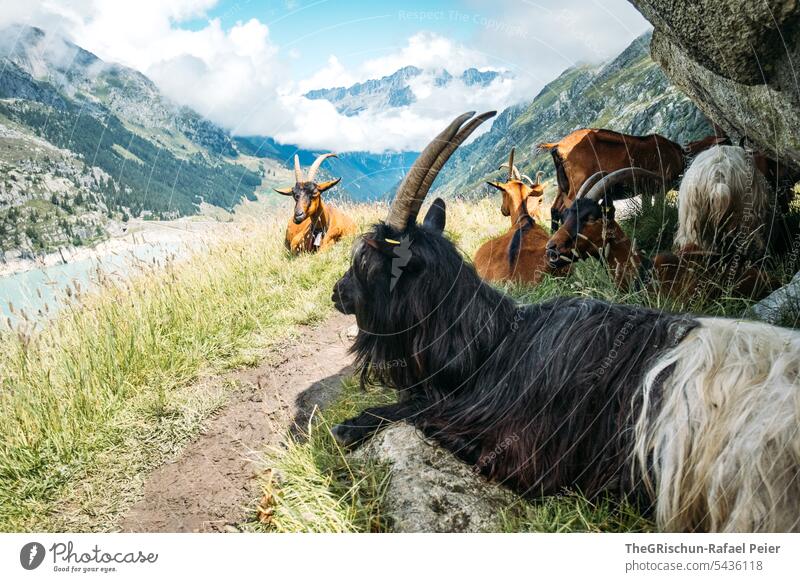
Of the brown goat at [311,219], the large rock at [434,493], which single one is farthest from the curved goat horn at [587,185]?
the brown goat at [311,219]

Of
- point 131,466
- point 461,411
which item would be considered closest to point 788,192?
point 461,411

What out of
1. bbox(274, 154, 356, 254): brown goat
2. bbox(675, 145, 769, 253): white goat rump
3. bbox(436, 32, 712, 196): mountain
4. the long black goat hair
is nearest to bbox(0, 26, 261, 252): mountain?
bbox(274, 154, 356, 254): brown goat

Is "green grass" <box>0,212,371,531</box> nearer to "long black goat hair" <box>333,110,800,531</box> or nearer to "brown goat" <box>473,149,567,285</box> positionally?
"long black goat hair" <box>333,110,800,531</box>

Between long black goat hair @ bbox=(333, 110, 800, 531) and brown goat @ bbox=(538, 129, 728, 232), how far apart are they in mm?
3457

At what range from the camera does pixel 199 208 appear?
6793 millimetres

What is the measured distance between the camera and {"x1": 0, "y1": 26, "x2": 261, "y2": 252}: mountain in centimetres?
480

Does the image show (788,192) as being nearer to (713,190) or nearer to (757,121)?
(713,190)

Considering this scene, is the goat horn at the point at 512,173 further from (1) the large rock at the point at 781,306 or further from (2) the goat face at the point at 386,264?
(2) the goat face at the point at 386,264

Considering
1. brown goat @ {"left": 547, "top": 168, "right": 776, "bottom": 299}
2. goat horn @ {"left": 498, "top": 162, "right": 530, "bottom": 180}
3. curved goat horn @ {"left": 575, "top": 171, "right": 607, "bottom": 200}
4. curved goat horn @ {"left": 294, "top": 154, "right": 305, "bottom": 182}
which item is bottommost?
brown goat @ {"left": 547, "top": 168, "right": 776, "bottom": 299}

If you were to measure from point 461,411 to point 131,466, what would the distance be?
2211 mm

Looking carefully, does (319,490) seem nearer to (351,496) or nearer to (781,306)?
(351,496)

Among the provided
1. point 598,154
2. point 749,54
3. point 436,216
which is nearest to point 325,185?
point 598,154

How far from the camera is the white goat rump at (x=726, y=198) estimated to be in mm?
4348

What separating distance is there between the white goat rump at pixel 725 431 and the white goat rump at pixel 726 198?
241 cm
